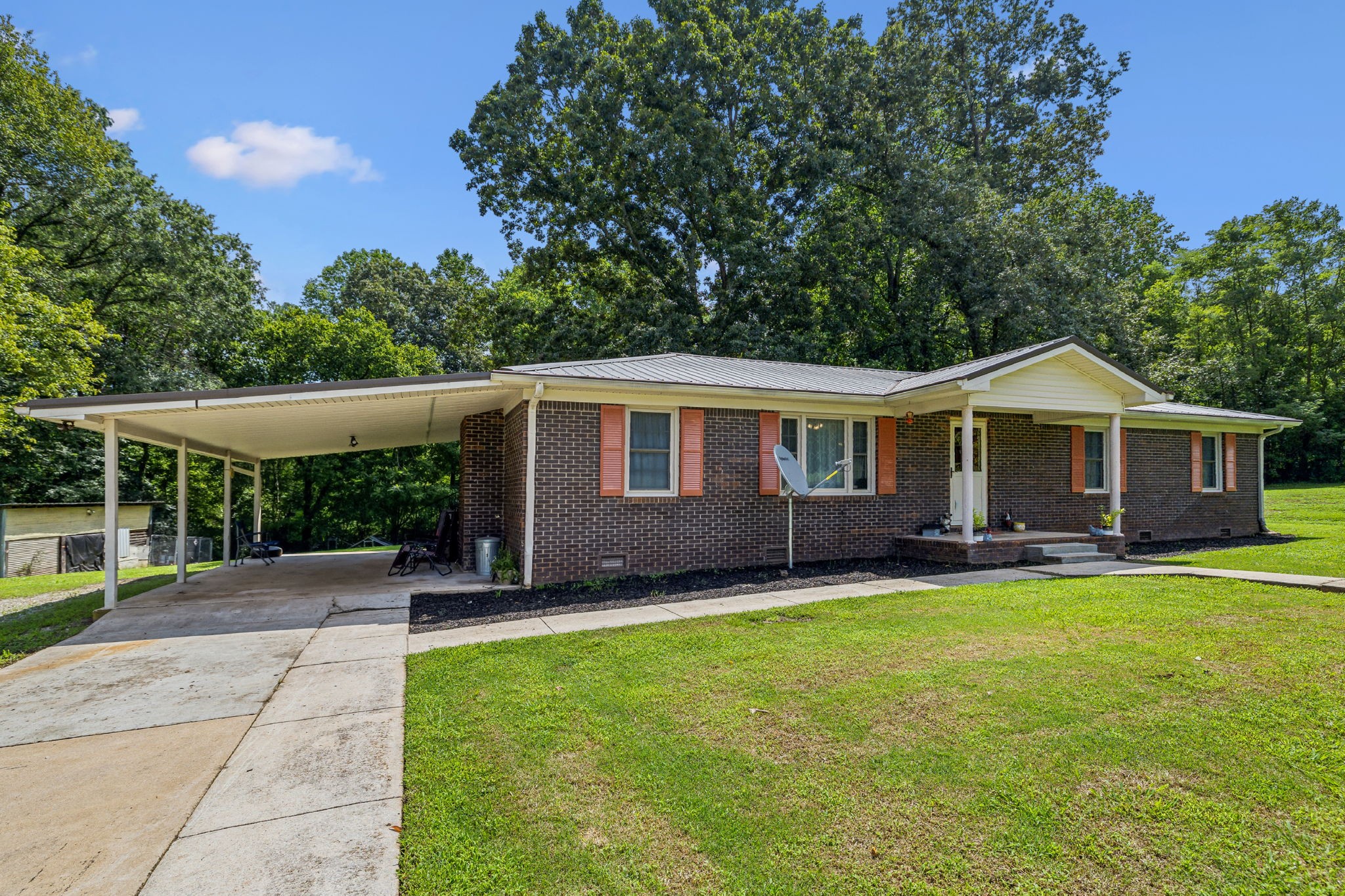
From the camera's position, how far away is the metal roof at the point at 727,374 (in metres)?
8.44

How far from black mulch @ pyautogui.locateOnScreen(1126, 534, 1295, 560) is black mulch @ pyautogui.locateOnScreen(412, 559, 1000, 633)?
4.08 m

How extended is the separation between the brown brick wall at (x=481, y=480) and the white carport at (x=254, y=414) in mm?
356

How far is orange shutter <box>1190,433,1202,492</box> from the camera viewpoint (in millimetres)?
13180

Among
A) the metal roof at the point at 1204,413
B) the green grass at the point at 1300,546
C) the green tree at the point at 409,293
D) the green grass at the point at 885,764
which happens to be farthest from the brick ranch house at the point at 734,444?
the green tree at the point at 409,293

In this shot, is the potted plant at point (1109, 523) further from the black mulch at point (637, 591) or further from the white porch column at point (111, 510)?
the white porch column at point (111, 510)

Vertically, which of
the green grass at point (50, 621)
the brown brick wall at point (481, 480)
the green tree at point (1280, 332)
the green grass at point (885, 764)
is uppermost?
the green tree at point (1280, 332)

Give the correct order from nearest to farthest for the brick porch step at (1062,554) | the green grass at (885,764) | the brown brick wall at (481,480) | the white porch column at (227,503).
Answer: the green grass at (885,764)
the brick porch step at (1062,554)
the brown brick wall at (481,480)
the white porch column at (227,503)

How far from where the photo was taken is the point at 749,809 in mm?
2715

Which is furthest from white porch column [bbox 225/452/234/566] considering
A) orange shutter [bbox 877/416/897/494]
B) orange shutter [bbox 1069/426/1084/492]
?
orange shutter [bbox 1069/426/1084/492]

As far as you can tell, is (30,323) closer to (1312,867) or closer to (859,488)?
(859,488)

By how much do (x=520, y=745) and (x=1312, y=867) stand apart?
11.2ft

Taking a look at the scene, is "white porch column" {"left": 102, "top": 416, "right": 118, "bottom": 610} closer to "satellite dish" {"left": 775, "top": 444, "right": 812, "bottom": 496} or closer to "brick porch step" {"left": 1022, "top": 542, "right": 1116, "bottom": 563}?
"satellite dish" {"left": 775, "top": 444, "right": 812, "bottom": 496}

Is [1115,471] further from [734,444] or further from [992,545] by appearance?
[734,444]

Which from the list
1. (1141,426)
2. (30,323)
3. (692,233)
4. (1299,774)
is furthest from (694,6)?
(1299,774)
